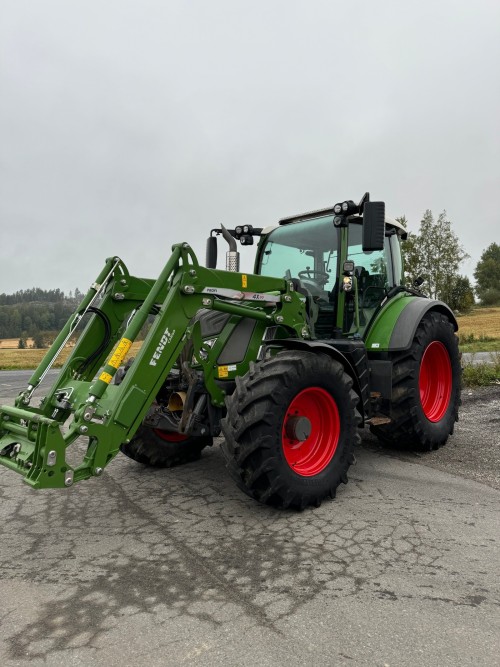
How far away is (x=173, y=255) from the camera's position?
3842mm

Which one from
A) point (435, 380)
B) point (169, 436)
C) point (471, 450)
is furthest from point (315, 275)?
point (471, 450)

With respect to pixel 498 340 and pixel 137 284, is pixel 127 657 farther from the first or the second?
pixel 498 340

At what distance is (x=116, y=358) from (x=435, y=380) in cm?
388

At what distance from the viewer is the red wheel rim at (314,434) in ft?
13.1

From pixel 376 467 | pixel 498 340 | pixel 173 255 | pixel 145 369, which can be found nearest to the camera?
pixel 145 369

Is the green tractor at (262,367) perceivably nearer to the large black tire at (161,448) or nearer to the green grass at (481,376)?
the large black tire at (161,448)

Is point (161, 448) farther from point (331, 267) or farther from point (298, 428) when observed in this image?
point (331, 267)

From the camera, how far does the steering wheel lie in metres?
5.18

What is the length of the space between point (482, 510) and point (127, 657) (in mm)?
2725

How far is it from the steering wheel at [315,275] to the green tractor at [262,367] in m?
0.01

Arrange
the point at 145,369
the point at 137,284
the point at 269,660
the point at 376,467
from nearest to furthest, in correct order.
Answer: the point at 269,660 < the point at 145,369 < the point at 137,284 < the point at 376,467

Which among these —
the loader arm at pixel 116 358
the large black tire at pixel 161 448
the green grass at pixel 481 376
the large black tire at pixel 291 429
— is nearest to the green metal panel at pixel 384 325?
the loader arm at pixel 116 358

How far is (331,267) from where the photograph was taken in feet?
16.8

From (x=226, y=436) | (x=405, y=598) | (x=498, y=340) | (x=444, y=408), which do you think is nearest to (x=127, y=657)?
(x=405, y=598)
